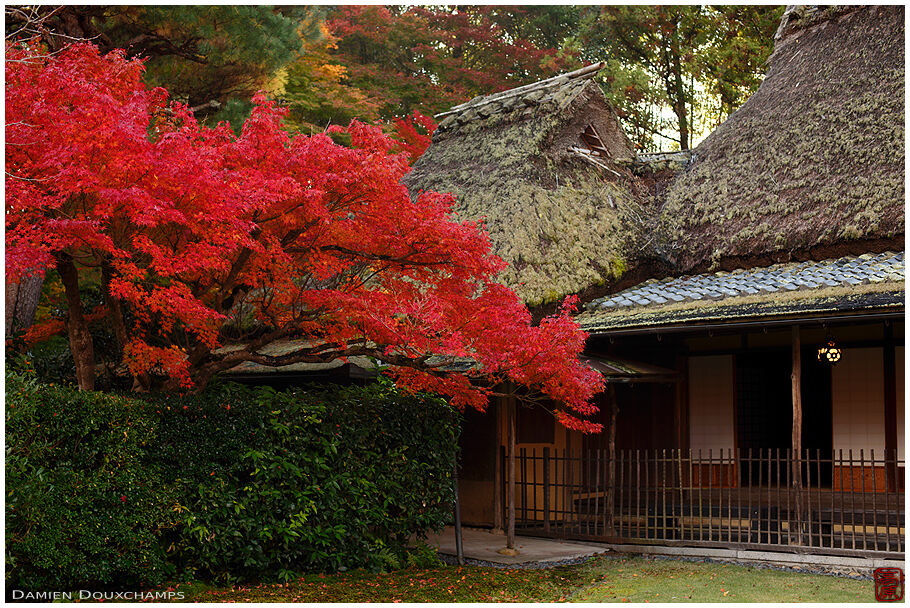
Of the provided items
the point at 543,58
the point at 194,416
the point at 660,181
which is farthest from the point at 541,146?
the point at 543,58

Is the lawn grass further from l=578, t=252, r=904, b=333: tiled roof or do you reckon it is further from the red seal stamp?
l=578, t=252, r=904, b=333: tiled roof

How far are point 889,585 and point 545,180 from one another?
24.9ft

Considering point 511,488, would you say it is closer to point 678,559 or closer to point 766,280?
point 678,559

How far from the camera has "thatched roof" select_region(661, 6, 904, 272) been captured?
1120 centimetres

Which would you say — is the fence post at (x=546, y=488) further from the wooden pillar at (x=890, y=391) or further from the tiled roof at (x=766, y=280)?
the wooden pillar at (x=890, y=391)

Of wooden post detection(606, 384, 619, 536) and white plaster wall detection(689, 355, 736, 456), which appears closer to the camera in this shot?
wooden post detection(606, 384, 619, 536)

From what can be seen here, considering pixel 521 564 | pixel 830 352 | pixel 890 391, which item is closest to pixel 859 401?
pixel 890 391

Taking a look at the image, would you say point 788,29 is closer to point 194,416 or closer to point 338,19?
point 194,416

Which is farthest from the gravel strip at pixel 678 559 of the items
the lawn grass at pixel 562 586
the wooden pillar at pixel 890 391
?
the wooden pillar at pixel 890 391

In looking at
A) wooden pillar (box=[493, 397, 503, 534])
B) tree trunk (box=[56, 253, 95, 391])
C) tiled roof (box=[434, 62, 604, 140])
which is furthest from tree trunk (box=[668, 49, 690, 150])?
tree trunk (box=[56, 253, 95, 391])

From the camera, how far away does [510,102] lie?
14742mm

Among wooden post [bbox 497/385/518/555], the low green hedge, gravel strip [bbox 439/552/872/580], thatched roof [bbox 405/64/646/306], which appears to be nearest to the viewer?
the low green hedge

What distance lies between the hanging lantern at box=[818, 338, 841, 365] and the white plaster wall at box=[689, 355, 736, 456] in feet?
4.87

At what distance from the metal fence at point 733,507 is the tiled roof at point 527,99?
5.86m
